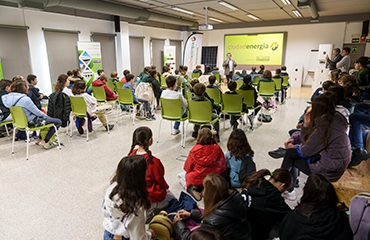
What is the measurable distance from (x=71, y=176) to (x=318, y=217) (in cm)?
297

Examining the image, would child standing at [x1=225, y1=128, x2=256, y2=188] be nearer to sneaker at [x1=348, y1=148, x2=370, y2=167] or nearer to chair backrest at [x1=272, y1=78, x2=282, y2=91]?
sneaker at [x1=348, y1=148, x2=370, y2=167]

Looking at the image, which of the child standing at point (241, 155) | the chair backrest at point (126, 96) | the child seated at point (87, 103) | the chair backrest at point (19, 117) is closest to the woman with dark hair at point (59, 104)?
the child seated at point (87, 103)

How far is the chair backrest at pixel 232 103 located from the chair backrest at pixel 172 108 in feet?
3.17

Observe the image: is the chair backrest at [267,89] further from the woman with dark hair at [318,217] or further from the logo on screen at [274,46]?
the logo on screen at [274,46]

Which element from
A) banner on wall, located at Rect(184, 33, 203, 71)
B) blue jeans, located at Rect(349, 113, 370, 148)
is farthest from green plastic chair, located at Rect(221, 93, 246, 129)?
banner on wall, located at Rect(184, 33, 203, 71)

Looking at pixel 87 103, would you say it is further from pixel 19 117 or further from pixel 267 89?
pixel 267 89

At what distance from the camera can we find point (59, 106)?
4398 millimetres

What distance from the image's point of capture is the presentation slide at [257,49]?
1271 cm

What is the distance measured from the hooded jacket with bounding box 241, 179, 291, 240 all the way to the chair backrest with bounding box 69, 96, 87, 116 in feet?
11.7

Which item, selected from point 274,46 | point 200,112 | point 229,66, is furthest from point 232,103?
point 274,46

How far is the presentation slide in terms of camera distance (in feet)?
41.7

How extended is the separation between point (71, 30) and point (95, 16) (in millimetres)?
1240

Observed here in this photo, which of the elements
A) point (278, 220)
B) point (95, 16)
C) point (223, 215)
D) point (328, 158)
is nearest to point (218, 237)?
point (223, 215)

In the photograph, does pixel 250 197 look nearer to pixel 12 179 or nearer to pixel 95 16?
pixel 12 179
